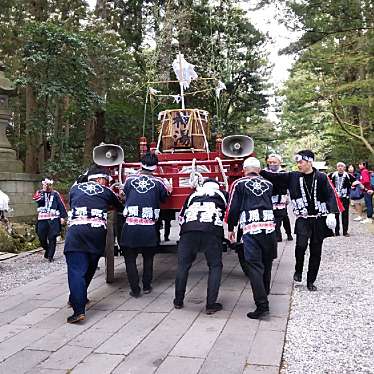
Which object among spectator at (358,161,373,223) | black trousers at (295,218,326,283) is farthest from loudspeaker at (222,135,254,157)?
spectator at (358,161,373,223)

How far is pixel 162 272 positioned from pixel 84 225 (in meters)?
2.55

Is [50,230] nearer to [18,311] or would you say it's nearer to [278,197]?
[18,311]

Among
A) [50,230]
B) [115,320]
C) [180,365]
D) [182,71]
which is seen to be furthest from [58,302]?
[182,71]

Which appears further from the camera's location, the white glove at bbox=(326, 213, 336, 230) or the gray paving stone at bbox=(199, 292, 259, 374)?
the white glove at bbox=(326, 213, 336, 230)

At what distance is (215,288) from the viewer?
5.18 meters

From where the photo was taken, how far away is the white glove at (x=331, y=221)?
18.7ft

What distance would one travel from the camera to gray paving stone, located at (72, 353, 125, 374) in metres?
3.70

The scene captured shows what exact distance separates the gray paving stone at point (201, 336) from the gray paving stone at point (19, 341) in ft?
4.51

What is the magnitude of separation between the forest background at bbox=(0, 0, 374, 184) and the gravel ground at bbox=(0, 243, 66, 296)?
10.8 feet

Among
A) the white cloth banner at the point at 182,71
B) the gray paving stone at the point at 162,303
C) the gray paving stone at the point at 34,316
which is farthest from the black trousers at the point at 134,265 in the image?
the white cloth banner at the point at 182,71

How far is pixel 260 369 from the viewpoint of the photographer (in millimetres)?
3666

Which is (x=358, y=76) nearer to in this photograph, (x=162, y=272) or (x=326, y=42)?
(x=326, y=42)

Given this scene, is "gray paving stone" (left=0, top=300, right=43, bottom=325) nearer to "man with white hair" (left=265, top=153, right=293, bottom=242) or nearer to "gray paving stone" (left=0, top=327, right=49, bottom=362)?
"gray paving stone" (left=0, top=327, right=49, bottom=362)

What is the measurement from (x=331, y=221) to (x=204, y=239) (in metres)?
1.58
